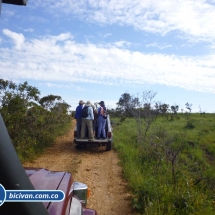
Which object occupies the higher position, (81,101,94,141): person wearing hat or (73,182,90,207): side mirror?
(81,101,94,141): person wearing hat

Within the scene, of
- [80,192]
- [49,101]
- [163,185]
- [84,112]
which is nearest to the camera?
[80,192]

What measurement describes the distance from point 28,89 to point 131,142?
4.89m

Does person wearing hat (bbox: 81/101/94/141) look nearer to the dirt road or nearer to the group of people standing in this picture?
the group of people standing

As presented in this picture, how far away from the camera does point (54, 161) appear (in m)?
8.31

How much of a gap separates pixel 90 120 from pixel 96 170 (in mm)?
2593

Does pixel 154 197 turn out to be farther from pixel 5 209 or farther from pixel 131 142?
pixel 131 142

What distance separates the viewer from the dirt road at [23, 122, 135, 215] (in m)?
5.17

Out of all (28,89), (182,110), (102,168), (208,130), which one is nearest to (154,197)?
(102,168)

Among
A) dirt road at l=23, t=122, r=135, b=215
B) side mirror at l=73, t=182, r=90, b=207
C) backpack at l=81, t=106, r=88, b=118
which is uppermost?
backpack at l=81, t=106, r=88, b=118

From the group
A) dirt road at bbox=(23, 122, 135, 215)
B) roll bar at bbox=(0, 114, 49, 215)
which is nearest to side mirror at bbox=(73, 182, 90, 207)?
roll bar at bbox=(0, 114, 49, 215)

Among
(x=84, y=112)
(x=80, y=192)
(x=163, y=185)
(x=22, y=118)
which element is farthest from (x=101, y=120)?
(x=80, y=192)

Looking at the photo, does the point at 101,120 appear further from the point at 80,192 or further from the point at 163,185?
the point at 80,192

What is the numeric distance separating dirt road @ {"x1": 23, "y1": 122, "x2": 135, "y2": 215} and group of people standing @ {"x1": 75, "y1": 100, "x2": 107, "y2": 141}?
650 millimetres

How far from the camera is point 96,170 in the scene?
7492 mm
